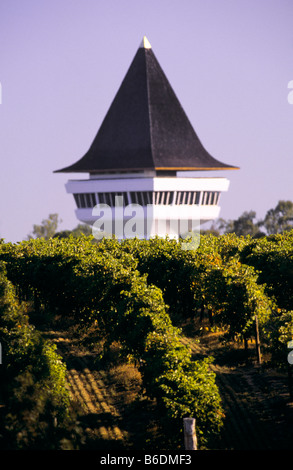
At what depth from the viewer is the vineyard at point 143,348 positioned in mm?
30688

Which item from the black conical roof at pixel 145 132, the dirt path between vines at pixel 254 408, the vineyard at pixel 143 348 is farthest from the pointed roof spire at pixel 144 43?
the dirt path between vines at pixel 254 408

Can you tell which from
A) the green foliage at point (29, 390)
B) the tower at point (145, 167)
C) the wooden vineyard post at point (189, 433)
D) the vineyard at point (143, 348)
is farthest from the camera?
the tower at point (145, 167)

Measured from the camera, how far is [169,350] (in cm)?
3294

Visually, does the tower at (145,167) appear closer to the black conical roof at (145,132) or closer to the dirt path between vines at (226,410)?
the black conical roof at (145,132)

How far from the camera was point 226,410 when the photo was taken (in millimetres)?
35531

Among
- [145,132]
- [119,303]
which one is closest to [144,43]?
[145,132]

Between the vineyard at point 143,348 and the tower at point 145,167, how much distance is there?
64131 millimetres

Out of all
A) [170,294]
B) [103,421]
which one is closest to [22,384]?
[103,421]

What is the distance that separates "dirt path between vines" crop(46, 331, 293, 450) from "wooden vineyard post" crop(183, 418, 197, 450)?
271 centimetres

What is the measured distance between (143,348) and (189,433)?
897cm

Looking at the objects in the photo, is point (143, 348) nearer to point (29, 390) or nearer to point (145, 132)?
point (29, 390)

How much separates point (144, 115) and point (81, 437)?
102521 millimetres

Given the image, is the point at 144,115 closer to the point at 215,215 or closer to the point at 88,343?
the point at 215,215

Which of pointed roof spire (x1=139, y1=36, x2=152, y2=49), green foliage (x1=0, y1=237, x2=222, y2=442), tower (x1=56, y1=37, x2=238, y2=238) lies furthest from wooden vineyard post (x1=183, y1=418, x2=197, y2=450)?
pointed roof spire (x1=139, y1=36, x2=152, y2=49)
